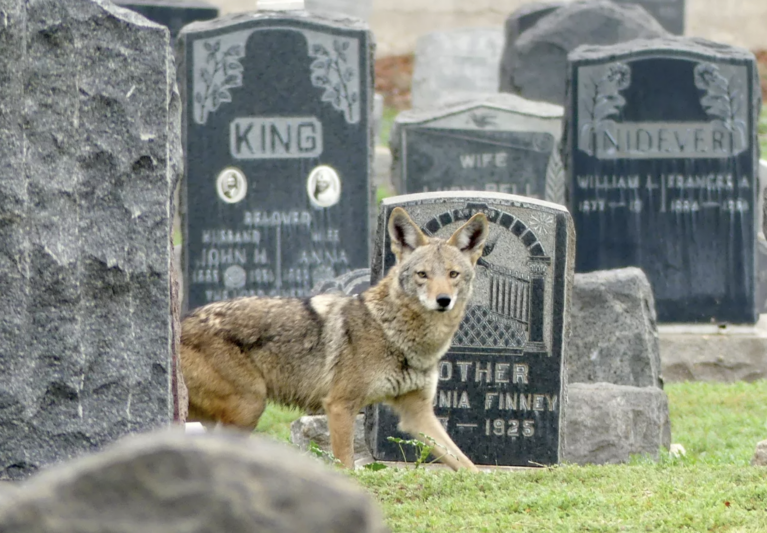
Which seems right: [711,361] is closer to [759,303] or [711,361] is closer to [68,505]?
[759,303]

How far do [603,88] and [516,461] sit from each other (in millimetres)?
4620

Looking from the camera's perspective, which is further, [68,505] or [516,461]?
[516,461]

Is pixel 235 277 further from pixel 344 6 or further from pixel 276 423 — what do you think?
pixel 344 6

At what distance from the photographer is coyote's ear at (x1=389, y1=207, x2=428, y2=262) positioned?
638 centimetres

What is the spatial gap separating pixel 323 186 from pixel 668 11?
1481cm

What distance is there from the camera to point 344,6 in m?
21.1

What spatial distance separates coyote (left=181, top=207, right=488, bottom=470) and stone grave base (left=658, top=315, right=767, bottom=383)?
440 centimetres

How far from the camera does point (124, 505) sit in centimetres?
175

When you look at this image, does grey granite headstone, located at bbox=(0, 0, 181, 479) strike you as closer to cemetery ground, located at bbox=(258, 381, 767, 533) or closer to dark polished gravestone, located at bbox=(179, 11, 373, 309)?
cemetery ground, located at bbox=(258, 381, 767, 533)

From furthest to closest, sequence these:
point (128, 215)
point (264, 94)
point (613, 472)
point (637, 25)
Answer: point (637, 25)
point (264, 94)
point (613, 472)
point (128, 215)

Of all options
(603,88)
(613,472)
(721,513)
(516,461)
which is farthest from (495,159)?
(721,513)

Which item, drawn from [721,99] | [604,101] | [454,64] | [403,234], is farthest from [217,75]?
[454,64]

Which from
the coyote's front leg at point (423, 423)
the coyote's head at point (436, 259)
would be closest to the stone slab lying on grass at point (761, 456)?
the coyote's front leg at point (423, 423)

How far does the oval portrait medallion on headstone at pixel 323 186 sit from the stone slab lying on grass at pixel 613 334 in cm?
263
